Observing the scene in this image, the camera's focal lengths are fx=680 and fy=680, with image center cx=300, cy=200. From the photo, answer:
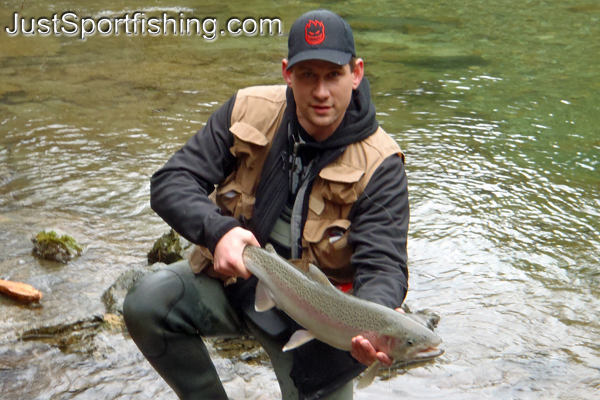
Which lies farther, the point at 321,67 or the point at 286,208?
the point at 286,208

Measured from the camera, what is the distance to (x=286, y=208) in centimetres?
285

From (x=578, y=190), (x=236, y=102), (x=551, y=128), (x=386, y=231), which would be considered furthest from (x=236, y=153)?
(x=551, y=128)

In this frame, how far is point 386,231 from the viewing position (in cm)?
262

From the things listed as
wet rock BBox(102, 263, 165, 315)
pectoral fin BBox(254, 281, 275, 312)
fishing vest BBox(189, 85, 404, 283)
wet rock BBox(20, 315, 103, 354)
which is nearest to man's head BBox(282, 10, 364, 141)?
fishing vest BBox(189, 85, 404, 283)

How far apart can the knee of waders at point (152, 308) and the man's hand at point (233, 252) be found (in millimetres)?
327

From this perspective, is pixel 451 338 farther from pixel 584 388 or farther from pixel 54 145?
pixel 54 145

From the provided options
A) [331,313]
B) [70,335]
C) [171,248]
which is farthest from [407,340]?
[171,248]

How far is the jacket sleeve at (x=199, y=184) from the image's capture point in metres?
2.63

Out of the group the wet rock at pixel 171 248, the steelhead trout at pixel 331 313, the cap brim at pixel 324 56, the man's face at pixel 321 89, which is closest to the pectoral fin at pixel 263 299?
the steelhead trout at pixel 331 313

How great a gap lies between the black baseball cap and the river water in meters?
1.78

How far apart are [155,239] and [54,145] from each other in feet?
8.67

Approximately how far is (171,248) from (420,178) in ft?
8.62

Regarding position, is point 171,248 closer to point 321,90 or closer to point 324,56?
point 321,90

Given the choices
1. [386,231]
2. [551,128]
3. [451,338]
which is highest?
[386,231]
